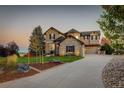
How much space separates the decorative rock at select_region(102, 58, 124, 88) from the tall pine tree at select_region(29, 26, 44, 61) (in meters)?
1.32

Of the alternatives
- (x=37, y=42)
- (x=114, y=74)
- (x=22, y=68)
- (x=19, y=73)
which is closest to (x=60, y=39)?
(x=37, y=42)

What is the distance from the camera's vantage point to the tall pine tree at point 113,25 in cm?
695

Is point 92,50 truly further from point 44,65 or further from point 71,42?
point 44,65

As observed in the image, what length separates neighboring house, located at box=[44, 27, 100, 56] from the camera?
721cm

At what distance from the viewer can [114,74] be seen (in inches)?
274

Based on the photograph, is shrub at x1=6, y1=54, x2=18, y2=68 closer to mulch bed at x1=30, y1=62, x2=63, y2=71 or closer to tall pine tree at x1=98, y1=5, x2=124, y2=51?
mulch bed at x1=30, y1=62, x2=63, y2=71

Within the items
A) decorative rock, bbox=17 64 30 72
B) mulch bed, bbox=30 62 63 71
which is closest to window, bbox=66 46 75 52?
mulch bed, bbox=30 62 63 71

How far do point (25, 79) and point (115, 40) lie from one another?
1867mm

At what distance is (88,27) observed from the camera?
7.20 m

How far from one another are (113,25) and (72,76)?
1242mm

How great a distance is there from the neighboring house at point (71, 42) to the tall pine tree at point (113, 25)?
21cm

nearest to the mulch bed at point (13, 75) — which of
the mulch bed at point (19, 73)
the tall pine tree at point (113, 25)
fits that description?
the mulch bed at point (19, 73)
